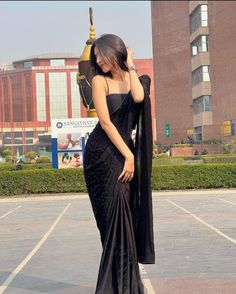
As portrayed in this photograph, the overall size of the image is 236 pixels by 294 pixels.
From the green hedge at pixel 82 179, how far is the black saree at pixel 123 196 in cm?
1812

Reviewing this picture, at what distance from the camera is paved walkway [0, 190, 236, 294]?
5215 millimetres

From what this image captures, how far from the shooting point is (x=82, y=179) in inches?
874

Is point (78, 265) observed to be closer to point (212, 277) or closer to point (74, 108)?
point (212, 277)

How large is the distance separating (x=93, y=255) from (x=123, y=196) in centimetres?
335

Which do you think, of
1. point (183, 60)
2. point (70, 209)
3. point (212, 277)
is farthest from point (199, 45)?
point (212, 277)

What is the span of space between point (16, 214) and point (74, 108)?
102997 millimetres

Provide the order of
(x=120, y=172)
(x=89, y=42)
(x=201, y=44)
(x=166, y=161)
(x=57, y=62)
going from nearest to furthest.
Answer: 1. (x=120, y=172)
2. (x=89, y=42)
3. (x=166, y=161)
4. (x=201, y=44)
5. (x=57, y=62)

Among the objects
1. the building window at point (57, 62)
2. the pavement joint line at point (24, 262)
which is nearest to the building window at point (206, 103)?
the pavement joint line at point (24, 262)

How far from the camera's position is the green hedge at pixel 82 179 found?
72.3 feet

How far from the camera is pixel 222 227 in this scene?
954 cm

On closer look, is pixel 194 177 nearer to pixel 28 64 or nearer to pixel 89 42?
pixel 89 42

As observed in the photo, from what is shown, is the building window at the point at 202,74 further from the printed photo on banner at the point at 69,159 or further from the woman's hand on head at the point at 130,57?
the woman's hand on head at the point at 130,57

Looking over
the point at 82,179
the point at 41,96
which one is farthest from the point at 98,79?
the point at 41,96

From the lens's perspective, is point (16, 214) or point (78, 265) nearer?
point (78, 265)
